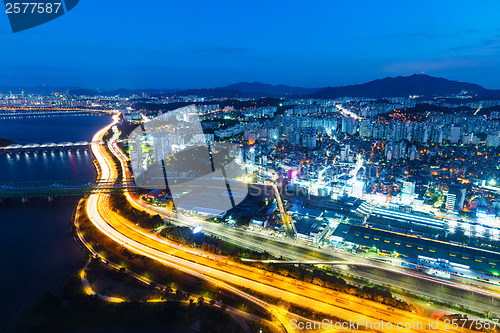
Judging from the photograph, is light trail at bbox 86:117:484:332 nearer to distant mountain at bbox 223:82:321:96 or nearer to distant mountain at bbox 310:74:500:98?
distant mountain at bbox 310:74:500:98

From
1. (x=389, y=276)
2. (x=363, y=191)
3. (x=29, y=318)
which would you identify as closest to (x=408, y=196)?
(x=363, y=191)

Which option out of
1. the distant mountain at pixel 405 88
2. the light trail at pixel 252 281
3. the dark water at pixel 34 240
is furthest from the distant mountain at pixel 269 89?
the light trail at pixel 252 281

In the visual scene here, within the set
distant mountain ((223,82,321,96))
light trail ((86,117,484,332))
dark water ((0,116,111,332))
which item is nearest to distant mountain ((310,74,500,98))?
distant mountain ((223,82,321,96))

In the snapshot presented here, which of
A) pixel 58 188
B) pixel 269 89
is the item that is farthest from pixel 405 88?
pixel 58 188

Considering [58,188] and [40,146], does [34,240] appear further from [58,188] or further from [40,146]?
[40,146]

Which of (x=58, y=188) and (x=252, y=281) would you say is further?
(x=58, y=188)

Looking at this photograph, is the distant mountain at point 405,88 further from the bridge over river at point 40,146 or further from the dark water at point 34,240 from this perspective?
the dark water at point 34,240
